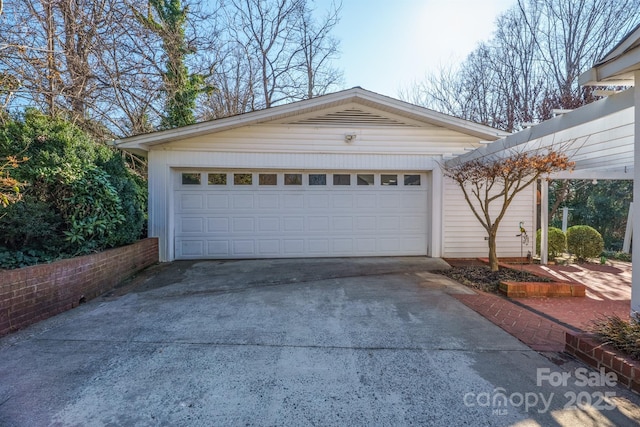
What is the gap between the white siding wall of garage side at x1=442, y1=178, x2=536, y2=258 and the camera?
7.61 metres

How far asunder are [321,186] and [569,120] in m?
4.85

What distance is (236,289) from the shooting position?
4996mm

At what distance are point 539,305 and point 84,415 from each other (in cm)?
511

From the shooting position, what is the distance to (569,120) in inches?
155

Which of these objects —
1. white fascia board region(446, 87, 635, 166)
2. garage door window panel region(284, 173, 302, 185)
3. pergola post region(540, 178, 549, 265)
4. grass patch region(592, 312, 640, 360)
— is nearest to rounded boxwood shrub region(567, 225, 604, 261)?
pergola post region(540, 178, 549, 265)

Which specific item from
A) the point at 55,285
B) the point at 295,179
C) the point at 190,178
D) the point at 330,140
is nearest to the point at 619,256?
the point at 330,140

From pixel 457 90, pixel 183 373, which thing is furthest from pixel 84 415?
pixel 457 90

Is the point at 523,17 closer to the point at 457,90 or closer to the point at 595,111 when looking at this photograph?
the point at 457,90

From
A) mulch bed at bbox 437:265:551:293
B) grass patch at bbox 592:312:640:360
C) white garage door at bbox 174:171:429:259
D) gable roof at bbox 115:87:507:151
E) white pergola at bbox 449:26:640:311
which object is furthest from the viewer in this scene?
white garage door at bbox 174:171:429:259

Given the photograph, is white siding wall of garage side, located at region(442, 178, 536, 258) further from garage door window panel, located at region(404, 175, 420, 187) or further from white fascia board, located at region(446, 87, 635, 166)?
white fascia board, located at region(446, 87, 635, 166)

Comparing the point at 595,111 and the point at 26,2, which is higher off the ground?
the point at 26,2

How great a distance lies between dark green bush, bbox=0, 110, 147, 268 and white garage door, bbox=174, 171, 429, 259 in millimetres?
2085

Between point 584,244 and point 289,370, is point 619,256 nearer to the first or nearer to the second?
point 584,244

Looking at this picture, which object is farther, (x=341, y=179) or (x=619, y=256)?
(x=619, y=256)
